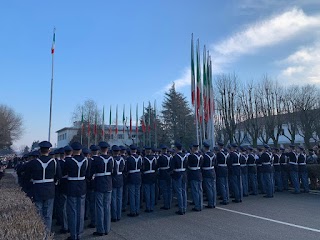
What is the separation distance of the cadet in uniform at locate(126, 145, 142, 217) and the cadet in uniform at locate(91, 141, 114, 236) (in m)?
1.56

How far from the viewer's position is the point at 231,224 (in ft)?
25.7

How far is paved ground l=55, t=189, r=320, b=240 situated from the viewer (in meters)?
6.91

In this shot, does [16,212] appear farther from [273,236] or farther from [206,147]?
[206,147]

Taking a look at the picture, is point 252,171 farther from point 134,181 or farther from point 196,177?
point 134,181

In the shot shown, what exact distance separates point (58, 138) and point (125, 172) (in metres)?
83.7

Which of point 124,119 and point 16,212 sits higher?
point 124,119

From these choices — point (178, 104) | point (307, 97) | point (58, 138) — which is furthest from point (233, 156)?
point (58, 138)

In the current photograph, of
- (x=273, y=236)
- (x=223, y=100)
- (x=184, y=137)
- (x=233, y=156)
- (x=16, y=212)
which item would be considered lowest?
(x=273, y=236)

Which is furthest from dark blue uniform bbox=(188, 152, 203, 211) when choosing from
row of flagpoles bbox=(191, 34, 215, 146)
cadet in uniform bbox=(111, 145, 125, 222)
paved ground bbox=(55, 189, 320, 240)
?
row of flagpoles bbox=(191, 34, 215, 146)

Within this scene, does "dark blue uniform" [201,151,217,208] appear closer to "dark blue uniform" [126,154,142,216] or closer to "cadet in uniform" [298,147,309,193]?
"dark blue uniform" [126,154,142,216]

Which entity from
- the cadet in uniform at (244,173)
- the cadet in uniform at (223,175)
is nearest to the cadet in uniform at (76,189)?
the cadet in uniform at (223,175)

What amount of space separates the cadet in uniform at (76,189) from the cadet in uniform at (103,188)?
44cm

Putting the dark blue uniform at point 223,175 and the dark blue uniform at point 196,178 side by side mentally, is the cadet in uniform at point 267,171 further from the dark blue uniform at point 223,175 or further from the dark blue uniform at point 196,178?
the dark blue uniform at point 196,178

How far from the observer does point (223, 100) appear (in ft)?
123
